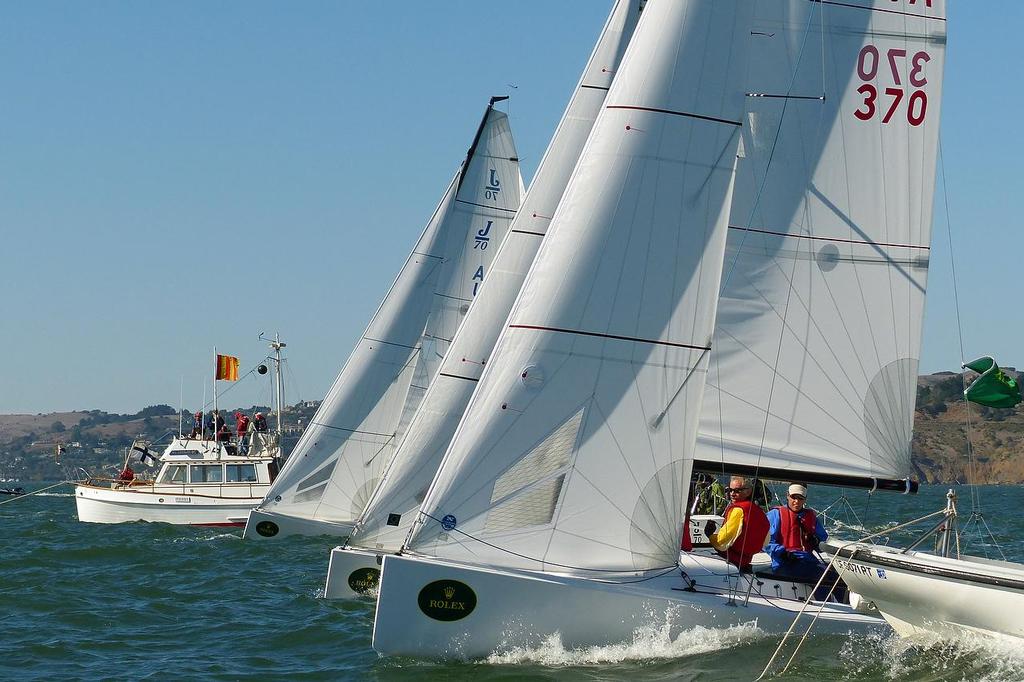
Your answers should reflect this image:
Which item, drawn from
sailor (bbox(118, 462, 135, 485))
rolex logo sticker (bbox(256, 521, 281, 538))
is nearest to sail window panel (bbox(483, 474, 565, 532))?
rolex logo sticker (bbox(256, 521, 281, 538))

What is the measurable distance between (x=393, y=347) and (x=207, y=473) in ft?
36.1

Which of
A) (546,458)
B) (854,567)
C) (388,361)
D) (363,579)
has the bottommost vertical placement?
(363,579)

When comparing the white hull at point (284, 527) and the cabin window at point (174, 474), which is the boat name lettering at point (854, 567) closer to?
the white hull at point (284, 527)

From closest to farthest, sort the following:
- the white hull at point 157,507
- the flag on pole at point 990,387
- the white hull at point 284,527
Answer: the flag on pole at point 990,387
the white hull at point 284,527
the white hull at point 157,507

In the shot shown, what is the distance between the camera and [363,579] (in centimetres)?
1523

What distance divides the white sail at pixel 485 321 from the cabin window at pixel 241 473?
16.9 meters

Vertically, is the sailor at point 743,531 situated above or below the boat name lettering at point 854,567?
above

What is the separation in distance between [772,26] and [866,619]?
6062 millimetres

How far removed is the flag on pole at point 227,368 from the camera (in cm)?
3675

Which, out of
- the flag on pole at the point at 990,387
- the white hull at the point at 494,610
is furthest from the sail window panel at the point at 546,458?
the flag on pole at the point at 990,387

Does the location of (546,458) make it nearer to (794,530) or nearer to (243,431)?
(794,530)

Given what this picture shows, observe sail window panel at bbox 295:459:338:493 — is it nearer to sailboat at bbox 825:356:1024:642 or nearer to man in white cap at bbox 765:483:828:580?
man in white cap at bbox 765:483:828:580

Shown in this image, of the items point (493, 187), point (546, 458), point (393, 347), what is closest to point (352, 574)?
point (546, 458)

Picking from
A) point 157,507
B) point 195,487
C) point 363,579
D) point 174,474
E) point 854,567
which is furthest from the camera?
point 174,474
